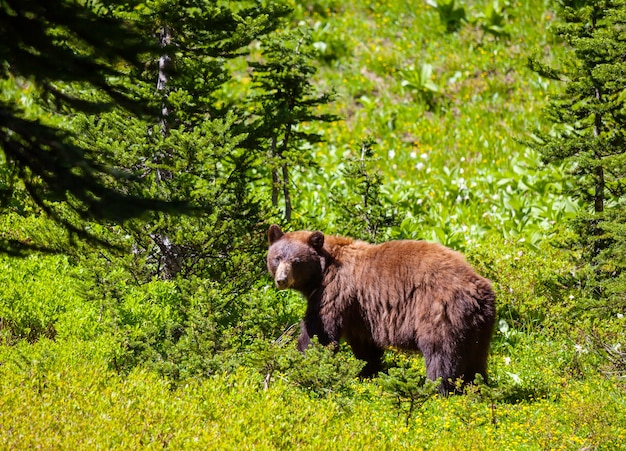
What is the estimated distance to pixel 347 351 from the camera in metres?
7.76

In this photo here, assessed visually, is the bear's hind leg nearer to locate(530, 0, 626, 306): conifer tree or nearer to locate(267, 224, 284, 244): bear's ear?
locate(267, 224, 284, 244): bear's ear

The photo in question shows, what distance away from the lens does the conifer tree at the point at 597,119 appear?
776cm

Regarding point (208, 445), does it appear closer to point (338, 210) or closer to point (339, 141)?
point (338, 210)

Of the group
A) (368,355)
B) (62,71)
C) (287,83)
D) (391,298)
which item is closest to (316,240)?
(391,298)

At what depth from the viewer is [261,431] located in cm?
502

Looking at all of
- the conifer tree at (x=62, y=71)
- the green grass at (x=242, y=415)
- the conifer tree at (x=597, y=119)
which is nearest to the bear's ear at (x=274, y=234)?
the green grass at (x=242, y=415)

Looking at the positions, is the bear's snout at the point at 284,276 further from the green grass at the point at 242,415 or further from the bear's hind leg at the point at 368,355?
the green grass at the point at 242,415

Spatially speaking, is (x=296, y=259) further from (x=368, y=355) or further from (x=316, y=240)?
(x=368, y=355)

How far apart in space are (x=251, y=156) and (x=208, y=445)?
12.2ft

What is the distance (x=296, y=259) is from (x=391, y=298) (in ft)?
3.10

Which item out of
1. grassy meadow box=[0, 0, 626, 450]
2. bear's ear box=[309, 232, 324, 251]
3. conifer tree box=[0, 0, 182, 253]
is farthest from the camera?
bear's ear box=[309, 232, 324, 251]

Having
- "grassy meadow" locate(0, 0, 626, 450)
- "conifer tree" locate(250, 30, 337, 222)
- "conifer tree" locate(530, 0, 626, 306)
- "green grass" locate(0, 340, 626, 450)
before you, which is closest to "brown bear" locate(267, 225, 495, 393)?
"grassy meadow" locate(0, 0, 626, 450)

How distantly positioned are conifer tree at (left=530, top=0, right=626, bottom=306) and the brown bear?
1.74m

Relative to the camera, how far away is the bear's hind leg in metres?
7.40
